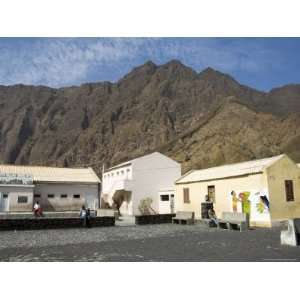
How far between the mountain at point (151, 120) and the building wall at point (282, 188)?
121 feet

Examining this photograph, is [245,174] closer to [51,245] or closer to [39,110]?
[51,245]

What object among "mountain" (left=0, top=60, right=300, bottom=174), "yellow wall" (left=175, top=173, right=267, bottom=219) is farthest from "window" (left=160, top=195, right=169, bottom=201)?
"mountain" (left=0, top=60, right=300, bottom=174)

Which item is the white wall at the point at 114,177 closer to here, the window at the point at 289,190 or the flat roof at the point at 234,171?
the flat roof at the point at 234,171

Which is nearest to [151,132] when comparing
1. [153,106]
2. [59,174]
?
[153,106]

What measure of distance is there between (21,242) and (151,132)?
88.3 m

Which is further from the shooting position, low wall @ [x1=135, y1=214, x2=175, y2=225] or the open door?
the open door

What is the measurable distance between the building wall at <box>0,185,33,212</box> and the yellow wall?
13215 mm

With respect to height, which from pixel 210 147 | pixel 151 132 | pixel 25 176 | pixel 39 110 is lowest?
pixel 25 176

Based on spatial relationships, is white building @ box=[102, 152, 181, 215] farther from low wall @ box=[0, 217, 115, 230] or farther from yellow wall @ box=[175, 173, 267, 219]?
low wall @ box=[0, 217, 115, 230]

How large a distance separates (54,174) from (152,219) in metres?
14.2

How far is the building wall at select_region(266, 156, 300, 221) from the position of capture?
67.2 feet

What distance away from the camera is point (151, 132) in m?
102

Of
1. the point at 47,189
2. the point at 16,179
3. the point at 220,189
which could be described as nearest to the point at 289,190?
the point at 220,189

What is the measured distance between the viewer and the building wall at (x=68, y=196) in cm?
3244
